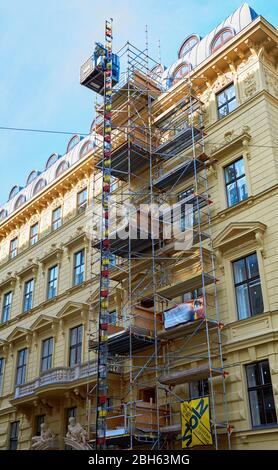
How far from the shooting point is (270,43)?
72.1ft

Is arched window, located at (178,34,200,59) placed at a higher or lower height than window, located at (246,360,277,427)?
higher

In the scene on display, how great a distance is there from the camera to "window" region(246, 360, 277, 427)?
16.7m

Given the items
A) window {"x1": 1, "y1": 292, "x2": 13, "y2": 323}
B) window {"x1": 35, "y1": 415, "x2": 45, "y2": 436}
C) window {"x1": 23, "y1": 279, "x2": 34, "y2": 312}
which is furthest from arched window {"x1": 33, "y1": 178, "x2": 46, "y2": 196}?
window {"x1": 35, "y1": 415, "x2": 45, "y2": 436}

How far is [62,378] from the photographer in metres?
24.2

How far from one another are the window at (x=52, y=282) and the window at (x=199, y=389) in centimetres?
1208

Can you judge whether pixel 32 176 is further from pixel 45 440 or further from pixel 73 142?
pixel 45 440

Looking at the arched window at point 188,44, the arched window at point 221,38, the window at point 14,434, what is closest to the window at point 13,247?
the window at point 14,434

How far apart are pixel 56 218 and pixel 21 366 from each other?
8.72 meters

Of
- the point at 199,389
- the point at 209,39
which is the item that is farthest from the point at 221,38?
the point at 199,389

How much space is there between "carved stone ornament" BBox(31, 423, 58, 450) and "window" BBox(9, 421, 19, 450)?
12.9 feet

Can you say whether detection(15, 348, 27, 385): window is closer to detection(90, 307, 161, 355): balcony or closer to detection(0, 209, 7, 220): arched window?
detection(90, 307, 161, 355): balcony

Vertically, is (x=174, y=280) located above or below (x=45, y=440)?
above

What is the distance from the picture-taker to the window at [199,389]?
62.3ft

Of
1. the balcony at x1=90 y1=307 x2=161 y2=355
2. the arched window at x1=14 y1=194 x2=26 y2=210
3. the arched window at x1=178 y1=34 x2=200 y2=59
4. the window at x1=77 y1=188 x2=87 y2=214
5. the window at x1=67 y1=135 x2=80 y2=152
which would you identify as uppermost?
the window at x1=67 y1=135 x2=80 y2=152
